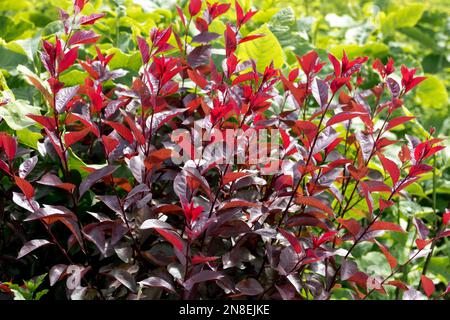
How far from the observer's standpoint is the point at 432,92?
12.1 feet

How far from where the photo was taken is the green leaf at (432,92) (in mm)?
3621

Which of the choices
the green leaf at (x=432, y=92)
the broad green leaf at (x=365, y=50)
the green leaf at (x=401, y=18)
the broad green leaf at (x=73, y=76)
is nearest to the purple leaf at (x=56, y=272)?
the broad green leaf at (x=73, y=76)

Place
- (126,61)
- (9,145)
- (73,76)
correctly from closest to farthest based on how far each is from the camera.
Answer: (9,145) < (73,76) < (126,61)

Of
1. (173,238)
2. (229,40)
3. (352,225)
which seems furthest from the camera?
(229,40)

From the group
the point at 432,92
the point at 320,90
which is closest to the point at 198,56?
the point at 320,90

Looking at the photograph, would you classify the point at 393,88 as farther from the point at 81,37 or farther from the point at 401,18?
the point at 401,18

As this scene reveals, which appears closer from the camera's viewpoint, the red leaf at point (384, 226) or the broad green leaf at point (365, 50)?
the red leaf at point (384, 226)

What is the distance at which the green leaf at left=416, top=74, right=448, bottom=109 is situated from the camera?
143 inches

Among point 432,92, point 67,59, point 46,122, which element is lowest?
point 432,92

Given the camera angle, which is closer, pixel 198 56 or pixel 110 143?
pixel 110 143

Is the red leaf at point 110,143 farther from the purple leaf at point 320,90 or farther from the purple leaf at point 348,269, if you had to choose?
the purple leaf at point 348,269

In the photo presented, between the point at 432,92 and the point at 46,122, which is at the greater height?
the point at 46,122
